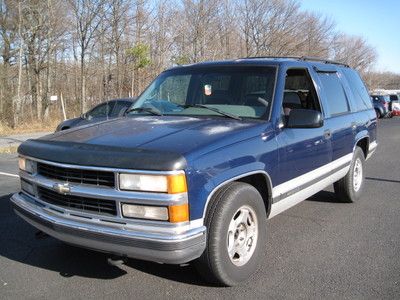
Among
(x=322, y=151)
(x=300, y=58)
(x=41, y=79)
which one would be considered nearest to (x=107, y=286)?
(x=322, y=151)

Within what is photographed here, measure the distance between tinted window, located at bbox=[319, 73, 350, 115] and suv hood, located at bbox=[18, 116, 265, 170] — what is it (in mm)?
1789

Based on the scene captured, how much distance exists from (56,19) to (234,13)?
59.4ft

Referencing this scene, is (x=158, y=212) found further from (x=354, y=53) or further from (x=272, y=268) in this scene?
(x=354, y=53)

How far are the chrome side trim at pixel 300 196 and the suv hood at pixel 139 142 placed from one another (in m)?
0.85

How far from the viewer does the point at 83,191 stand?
11.2ft

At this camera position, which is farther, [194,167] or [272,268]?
[272,268]

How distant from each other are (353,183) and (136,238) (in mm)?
4228

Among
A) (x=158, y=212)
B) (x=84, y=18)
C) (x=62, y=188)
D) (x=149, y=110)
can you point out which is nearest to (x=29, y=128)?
(x=84, y=18)

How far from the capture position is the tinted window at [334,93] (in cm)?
564

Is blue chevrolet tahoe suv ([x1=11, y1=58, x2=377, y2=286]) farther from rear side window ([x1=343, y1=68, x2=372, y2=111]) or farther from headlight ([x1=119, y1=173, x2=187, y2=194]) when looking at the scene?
rear side window ([x1=343, y1=68, x2=372, y2=111])

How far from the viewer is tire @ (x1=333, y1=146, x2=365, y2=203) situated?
21.1 ft

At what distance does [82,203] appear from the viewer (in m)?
3.50

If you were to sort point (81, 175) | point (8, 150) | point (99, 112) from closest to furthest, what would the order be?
1. point (81, 175)
2. point (99, 112)
3. point (8, 150)

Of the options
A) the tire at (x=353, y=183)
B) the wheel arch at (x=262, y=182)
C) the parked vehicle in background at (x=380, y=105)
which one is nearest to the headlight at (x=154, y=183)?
the wheel arch at (x=262, y=182)
